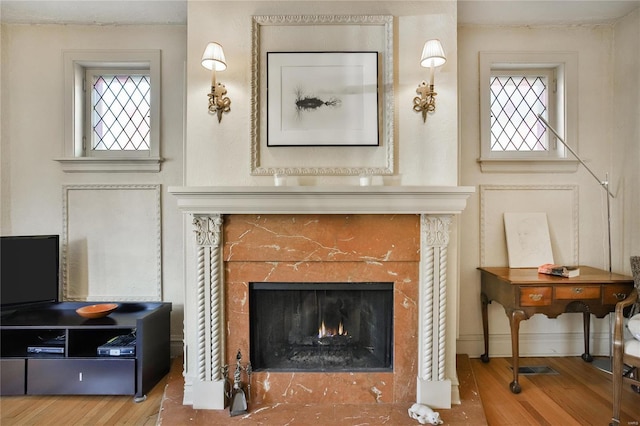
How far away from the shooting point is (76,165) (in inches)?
98.0

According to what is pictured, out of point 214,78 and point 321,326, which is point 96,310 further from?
point 214,78

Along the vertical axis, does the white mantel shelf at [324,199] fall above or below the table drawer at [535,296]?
above

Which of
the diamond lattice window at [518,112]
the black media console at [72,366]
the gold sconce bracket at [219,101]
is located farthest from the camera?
the diamond lattice window at [518,112]

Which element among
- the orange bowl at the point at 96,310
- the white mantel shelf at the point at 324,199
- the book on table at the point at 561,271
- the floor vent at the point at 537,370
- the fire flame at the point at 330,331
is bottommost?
the floor vent at the point at 537,370

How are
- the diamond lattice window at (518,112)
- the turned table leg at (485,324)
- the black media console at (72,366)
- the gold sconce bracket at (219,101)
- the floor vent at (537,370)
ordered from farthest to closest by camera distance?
the diamond lattice window at (518,112) → the turned table leg at (485,324) → the floor vent at (537,370) → the black media console at (72,366) → the gold sconce bracket at (219,101)

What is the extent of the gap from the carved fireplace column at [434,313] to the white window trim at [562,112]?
99 centimetres

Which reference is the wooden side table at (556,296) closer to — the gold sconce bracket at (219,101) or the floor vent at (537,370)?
the floor vent at (537,370)

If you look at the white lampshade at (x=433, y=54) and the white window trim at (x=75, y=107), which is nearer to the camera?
the white lampshade at (x=433, y=54)

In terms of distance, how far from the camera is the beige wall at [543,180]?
254cm

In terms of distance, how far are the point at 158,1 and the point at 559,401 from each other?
3615 mm

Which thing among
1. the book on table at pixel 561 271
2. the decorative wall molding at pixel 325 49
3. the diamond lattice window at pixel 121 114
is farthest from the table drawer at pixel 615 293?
the diamond lattice window at pixel 121 114

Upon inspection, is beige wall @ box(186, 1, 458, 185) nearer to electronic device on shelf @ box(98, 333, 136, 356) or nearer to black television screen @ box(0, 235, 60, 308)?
electronic device on shelf @ box(98, 333, 136, 356)

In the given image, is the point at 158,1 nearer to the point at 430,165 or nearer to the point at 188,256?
the point at 188,256

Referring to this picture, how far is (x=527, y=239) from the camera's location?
2514mm
